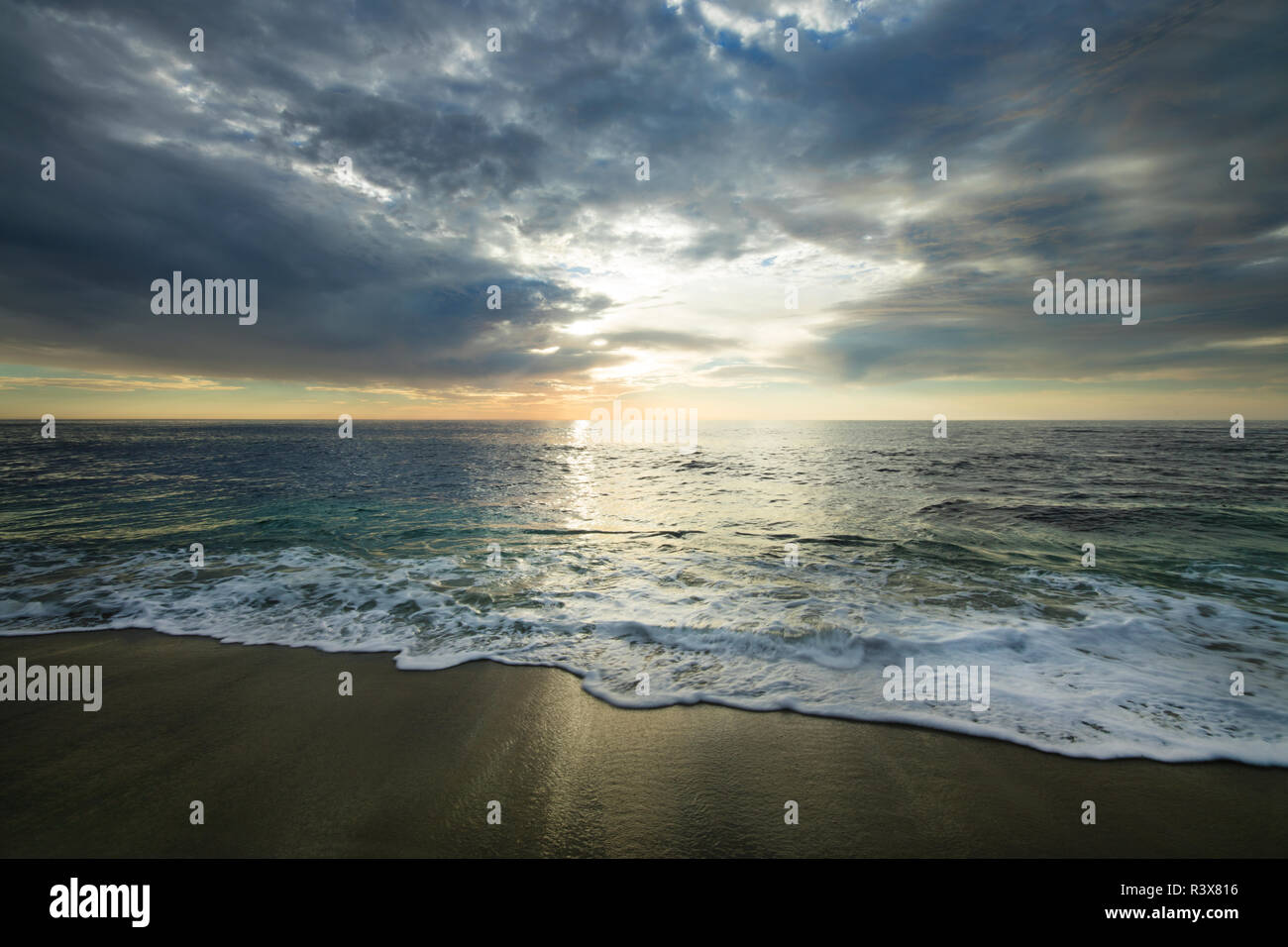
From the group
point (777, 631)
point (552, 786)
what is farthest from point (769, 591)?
point (552, 786)

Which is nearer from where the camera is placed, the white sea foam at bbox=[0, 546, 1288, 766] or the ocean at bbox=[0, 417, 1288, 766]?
the white sea foam at bbox=[0, 546, 1288, 766]

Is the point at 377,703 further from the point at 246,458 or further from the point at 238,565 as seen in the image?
the point at 246,458

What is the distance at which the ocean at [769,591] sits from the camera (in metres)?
5.61

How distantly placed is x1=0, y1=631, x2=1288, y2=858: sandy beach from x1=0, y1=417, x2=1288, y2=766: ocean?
0.49 metres

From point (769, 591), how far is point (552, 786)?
19.3 ft

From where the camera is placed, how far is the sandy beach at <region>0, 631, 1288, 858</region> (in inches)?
138

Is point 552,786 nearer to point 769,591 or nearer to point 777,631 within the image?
point 777,631

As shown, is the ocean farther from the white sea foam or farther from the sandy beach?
the sandy beach

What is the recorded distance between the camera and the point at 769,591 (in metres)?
9.03

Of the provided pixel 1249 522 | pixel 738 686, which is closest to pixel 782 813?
pixel 738 686

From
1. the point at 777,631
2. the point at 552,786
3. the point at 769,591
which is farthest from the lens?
the point at 769,591

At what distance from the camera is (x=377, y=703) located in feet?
17.6

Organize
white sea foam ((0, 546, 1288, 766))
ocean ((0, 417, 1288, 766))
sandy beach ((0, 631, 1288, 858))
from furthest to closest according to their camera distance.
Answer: ocean ((0, 417, 1288, 766)), white sea foam ((0, 546, 1288, 766)), sandy beach ((0, 631, 1288, 858))

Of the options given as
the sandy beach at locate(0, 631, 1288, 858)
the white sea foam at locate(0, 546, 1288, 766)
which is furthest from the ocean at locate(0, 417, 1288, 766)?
the sandy beach at locate(0, 631, 1288, 858)
